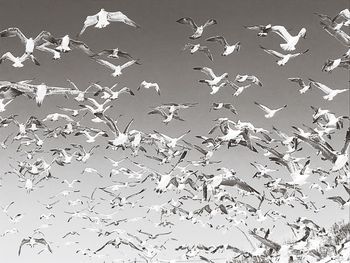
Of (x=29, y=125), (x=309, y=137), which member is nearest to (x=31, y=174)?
(x=29, y=125)

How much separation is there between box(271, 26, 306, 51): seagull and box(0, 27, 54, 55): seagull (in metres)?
5.49

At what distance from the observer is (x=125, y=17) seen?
38.4 feet

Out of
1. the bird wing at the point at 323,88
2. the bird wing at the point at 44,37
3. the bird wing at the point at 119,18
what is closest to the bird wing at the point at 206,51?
the bird wing at the point at 323,88

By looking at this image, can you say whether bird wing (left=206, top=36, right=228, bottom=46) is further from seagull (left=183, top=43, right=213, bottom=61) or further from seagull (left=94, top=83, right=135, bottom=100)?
seagull (left=94, top=83, right=135, bottom=100)

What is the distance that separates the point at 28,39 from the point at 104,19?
1.77 metres

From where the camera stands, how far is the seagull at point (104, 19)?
1170 cm

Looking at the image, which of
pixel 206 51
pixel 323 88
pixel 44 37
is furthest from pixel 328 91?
pixel 44 37

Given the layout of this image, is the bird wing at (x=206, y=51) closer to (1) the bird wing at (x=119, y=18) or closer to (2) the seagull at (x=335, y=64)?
(1) the bird wing at (x=119, y=18)

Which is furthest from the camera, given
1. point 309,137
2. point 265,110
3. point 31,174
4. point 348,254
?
point 31,174

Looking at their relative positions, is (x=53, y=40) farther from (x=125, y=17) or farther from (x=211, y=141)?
(x=211, y=141)

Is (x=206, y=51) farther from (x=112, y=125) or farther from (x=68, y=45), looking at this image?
(x=68, y=45)

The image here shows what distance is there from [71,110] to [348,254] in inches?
381

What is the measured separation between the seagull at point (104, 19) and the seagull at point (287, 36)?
12.6 ft

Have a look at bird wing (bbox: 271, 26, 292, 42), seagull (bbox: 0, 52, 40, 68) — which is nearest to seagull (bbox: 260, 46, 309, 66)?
bird wing (bbox: 271, 26, 292, 42)
